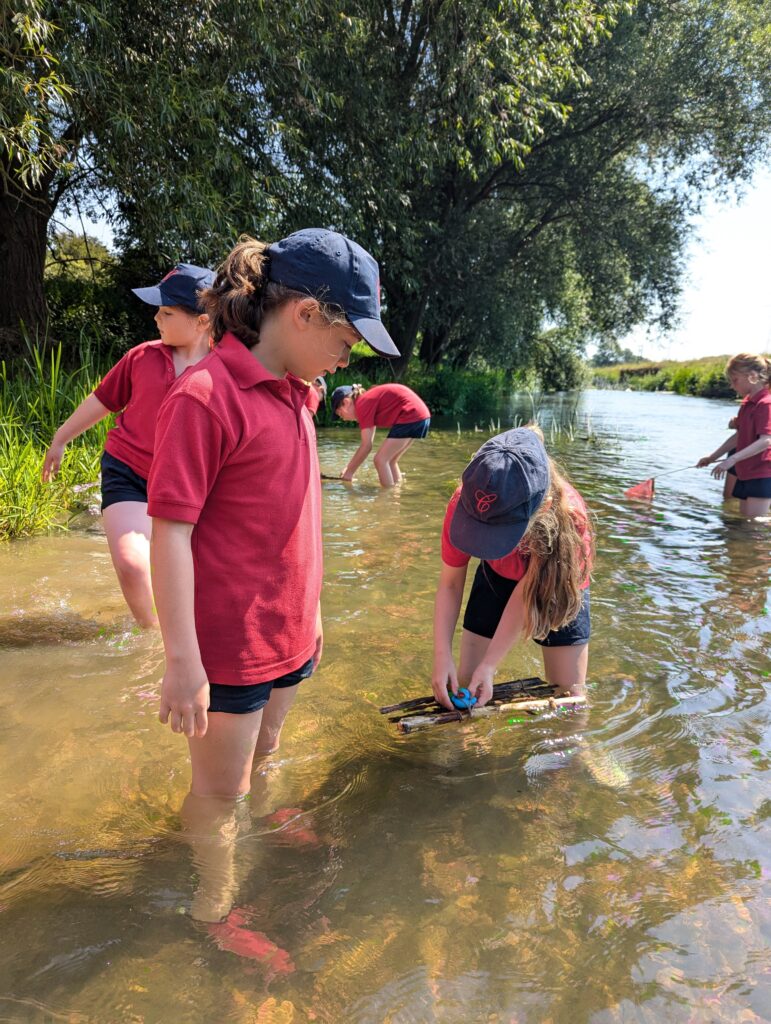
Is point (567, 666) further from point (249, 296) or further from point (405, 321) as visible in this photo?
point (405, 321)

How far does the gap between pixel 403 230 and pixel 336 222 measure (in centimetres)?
227

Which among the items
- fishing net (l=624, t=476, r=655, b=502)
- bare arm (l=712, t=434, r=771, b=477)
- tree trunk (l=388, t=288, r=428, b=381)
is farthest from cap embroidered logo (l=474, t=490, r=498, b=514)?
tree trunk (l=388, t=288, r=428, b=381)

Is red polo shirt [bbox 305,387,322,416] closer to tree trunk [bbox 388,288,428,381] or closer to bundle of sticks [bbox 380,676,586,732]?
bundle of sticks [bbox 380,676,586,732]

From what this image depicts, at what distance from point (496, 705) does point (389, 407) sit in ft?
17.5

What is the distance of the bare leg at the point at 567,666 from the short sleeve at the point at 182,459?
1905mm

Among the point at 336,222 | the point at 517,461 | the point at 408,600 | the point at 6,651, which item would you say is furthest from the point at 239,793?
the point at 336,222

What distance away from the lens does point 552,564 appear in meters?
2.47

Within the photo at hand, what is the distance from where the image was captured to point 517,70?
37.3 ft

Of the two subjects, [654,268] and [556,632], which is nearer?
[556,632]

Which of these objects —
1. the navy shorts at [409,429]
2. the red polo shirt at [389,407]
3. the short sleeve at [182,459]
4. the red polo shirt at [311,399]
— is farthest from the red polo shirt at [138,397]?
the navy shorts at [409,429]

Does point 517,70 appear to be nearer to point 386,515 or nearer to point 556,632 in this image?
point 386,515

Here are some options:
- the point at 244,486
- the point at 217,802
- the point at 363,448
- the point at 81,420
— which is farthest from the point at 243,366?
the point at 363,448

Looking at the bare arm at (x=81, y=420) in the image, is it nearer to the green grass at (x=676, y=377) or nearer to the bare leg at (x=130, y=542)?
the bare leg at (x=130, y=542)

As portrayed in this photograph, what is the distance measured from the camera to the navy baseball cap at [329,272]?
5.41 feet
